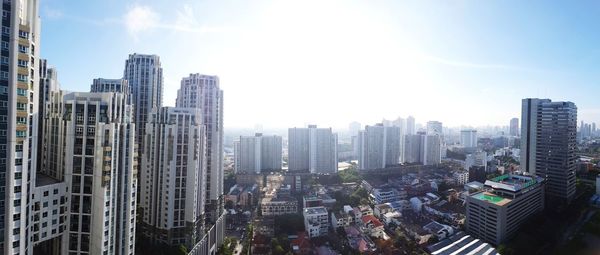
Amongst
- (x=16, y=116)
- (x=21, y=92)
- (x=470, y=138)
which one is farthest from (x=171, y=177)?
(x=470, y=138)

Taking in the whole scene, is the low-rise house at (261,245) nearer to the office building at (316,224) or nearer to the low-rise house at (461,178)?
the office building at (316,224)

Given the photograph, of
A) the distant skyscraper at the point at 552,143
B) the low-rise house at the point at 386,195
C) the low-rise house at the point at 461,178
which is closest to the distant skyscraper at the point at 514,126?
the low-rise house at the point at 461,178

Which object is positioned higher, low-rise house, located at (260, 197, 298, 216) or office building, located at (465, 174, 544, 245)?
office building, located at (465, 174, 544, 245)

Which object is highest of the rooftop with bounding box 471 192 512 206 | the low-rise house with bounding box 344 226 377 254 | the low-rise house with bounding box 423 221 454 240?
the rooftop with bounding box 471 192 512 206

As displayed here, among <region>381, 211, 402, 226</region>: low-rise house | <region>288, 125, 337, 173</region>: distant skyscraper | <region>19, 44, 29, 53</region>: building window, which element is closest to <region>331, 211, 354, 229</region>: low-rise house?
<region>381, 211, 402, 226</region>: low-rise house

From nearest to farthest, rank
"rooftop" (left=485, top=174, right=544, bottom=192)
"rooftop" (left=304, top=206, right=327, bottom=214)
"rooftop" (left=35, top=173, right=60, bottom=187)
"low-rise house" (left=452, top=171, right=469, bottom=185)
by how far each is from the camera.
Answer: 1. "rooftop" (left=35, top=173, right=60, bottom=187)
2. "rooftop" (left=485, top=174, right=544, bottom=192)
3. "rooftop" (left=304, top=206, right=327, bottom=214)
4. "low-rise house" (left=452, top=171, right=469, bottom=185)

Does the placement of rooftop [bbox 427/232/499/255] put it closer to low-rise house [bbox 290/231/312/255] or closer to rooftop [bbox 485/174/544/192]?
rooftop [bbox 485/174/544/192]

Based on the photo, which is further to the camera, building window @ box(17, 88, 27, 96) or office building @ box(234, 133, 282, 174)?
office building @ box(234, 133, 282, 174)

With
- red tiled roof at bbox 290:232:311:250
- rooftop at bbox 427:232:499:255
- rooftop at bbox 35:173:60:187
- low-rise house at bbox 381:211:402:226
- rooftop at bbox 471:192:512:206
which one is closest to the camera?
rooftop at bbox 35:173:60:187
